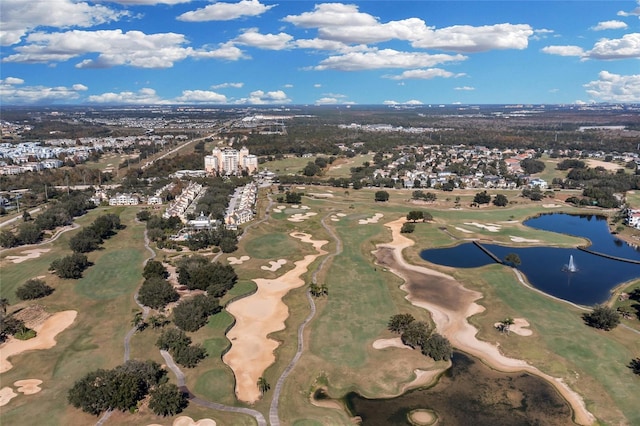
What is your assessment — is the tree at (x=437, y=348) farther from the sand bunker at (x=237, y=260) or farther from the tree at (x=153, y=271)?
the tree at (x=153, y=271)

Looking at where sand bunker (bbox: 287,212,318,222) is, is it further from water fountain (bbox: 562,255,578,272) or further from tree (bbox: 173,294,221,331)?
water fountain (bbox: 562,255,578,272)

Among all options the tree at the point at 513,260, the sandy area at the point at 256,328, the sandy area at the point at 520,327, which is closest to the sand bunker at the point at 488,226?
the tree at the point at 513,260

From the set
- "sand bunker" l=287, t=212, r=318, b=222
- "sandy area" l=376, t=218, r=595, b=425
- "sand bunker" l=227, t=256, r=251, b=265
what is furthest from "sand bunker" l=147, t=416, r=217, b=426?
"sand bunker" l=287, t=212, r=318, b=222

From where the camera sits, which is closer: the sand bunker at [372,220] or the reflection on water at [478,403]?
the reflection on water at [478,403]

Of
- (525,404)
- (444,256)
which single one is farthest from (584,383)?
(444,256)

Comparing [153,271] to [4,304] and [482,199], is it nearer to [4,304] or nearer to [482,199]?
[4,304]

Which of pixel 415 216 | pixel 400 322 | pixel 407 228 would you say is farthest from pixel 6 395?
pixel 415 216

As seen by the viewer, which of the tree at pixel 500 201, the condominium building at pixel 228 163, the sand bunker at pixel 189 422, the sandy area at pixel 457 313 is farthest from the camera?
the condominium building at pixel 228 163
